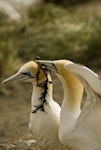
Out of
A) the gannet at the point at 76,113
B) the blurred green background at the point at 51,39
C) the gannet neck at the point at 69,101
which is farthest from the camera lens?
the blurred green background at the point at 51,39

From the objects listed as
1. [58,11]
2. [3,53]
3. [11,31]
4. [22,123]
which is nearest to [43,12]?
[58,11]

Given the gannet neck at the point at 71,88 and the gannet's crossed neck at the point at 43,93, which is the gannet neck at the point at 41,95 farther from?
the gannet neck at the point at 71,88

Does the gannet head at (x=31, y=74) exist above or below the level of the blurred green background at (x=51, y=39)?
below

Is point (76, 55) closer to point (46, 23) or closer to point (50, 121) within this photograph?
point (46, 23)

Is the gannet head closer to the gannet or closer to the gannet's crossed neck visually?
the gannet's crossed neck

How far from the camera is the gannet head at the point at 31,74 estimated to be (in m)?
3.69

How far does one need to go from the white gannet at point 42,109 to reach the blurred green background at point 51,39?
164 inches

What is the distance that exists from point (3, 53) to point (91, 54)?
1.42 m

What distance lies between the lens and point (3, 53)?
8055 millimetres

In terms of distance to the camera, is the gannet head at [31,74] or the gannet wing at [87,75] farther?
the gannet head at [31,74]

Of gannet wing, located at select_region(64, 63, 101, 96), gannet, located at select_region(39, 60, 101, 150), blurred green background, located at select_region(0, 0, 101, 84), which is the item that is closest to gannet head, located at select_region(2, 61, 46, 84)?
gannet, located at select_region(39, 60, 101, 150)

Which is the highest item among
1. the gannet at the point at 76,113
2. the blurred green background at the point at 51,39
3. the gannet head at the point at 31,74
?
the blurred green background at the point at 51,39

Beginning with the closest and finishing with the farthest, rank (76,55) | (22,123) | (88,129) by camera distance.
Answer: (88,129), (22,123), (76,55)

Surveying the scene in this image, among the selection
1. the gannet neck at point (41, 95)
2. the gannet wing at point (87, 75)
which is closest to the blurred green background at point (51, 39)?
the gannet neck at point (41, 95)
